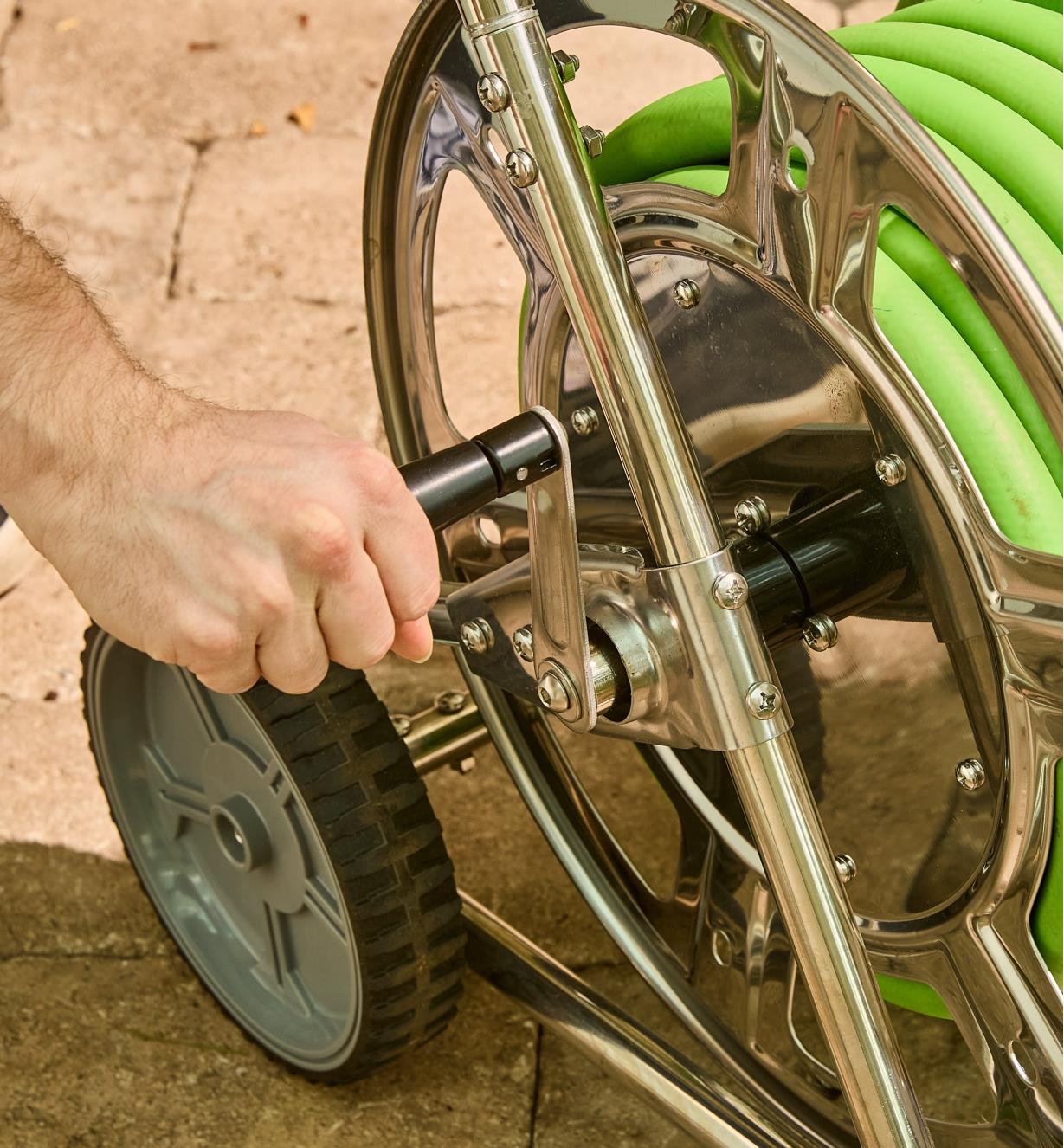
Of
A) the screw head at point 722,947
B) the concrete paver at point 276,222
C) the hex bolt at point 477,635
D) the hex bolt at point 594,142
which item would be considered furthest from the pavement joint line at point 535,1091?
the concrete paver at point 276,222

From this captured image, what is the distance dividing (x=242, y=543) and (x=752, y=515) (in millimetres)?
384

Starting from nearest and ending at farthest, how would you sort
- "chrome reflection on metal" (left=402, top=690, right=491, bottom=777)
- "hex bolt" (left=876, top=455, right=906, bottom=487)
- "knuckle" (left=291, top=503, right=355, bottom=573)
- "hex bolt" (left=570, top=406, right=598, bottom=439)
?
"knuckle" (left=291, top=503, right=355, bottom=573)
"hex bolt" (left=876, top=455, right=906, bottom=487)
"hex bolt" (left=570, top=406, right=598, bottom=439)
"chrome reflection on metal" (left=402, top=690, right=491, bottom=777)

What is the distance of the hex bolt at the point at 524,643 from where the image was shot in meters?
0.87

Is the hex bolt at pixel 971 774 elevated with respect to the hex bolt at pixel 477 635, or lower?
lower

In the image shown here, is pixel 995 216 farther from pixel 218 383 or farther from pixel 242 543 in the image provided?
pixel 218 383

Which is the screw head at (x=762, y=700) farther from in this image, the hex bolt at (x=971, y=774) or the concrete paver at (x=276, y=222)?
the concrete paver at (x=276, y=222)

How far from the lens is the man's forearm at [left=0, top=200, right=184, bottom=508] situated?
75 centimetres

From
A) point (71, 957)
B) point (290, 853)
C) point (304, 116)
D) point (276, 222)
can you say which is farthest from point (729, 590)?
point (304, 116)

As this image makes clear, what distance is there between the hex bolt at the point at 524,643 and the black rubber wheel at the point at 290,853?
237 mm

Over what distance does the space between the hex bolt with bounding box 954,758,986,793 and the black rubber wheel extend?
42 centimetres

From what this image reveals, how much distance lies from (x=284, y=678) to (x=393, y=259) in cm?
50

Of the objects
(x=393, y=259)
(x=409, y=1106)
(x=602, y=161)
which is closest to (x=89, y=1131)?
(x=409, y=1106)

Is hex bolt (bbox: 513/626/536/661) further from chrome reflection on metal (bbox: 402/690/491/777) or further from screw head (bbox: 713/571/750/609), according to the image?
chrome reflection on metal (bbox: 402/690/491/777)

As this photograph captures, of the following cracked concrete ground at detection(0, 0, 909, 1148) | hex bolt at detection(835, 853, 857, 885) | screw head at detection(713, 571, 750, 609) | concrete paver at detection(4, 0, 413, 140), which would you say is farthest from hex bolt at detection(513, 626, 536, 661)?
concrete paver at detection(4, 0, 413, 140)
